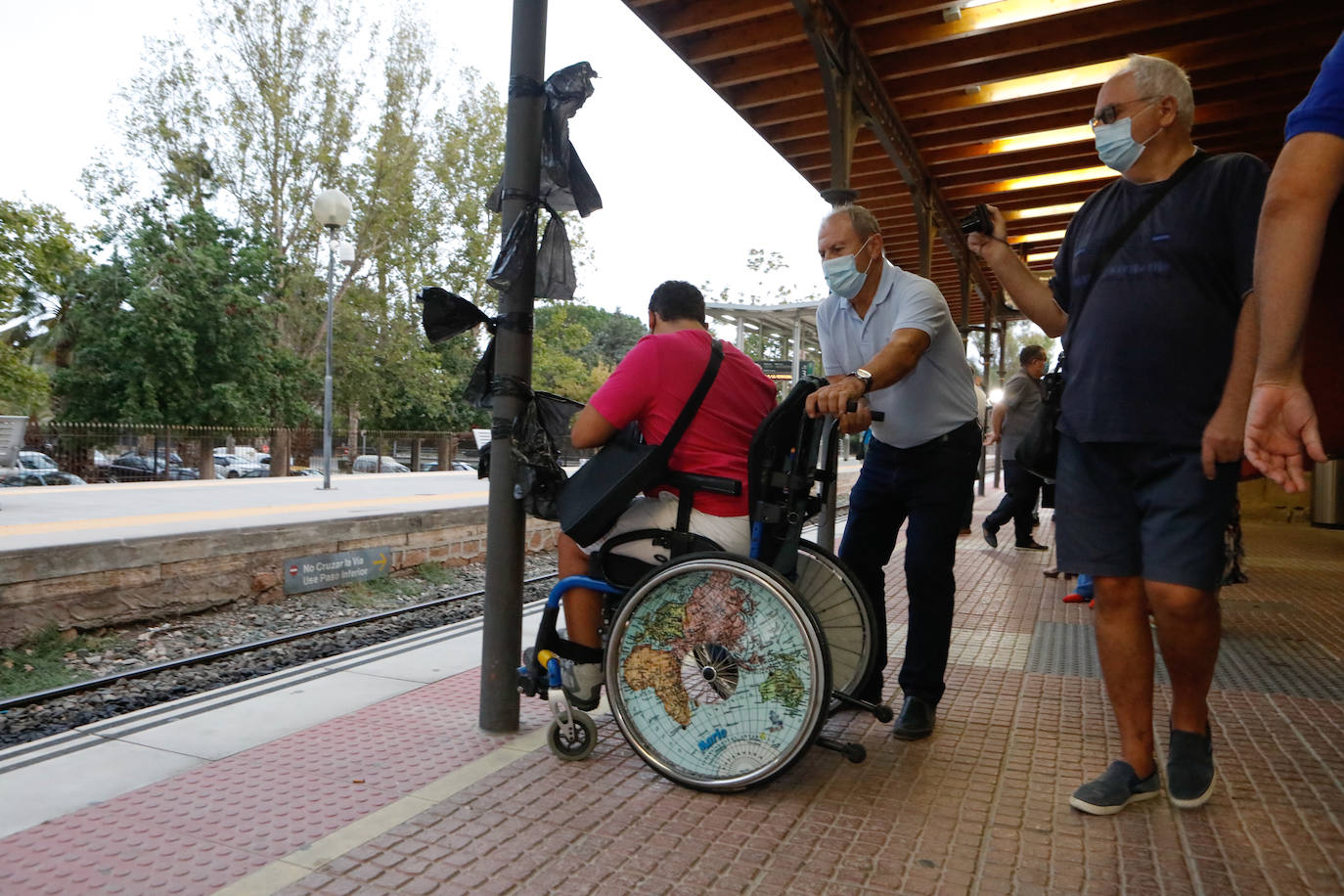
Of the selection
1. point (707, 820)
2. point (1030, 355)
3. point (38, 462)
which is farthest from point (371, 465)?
point (707, 820)

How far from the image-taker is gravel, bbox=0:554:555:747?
Answer: 15.5ft

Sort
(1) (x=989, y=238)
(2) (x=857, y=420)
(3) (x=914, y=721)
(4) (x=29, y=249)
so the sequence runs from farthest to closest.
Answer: (4) (x=29, y=249)
(3) (x=914, y=721)
(2) (x=857, y=420)
(1) (x=989, y=238)

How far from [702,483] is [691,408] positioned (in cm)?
22

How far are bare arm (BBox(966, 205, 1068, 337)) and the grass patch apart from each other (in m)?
5.48

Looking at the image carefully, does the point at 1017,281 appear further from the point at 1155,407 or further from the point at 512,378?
the point at 512,378

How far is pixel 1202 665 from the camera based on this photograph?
2238mm

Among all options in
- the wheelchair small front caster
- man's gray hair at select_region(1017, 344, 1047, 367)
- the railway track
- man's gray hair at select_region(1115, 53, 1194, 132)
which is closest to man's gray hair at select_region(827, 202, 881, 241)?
man's gray hair at select_region(1115, 53, 1194, 132)

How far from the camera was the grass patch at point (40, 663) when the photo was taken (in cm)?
521

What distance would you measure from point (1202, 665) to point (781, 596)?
3.48 ft

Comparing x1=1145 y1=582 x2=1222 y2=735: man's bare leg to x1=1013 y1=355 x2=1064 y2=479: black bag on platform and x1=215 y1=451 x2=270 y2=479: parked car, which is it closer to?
x1=1013 y1=355 x2=1064 y2=479: black bag on platform

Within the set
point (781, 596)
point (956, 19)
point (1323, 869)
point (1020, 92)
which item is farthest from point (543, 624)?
point (1020, 92)

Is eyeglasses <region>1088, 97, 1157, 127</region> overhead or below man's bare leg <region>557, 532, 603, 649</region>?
overhead

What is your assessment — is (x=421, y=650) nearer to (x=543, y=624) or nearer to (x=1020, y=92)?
(x=543, y=624)

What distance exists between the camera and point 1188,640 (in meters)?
2.20
